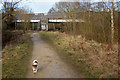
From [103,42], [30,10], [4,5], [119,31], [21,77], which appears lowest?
[21,77]

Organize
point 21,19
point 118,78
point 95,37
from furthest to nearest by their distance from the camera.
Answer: point 21,19, point 95,37, point 118,78

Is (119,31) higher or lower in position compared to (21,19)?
lower

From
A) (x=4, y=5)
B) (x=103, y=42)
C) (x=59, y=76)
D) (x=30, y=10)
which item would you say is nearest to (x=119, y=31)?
(x=103, y=42)

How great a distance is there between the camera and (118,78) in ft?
18.3

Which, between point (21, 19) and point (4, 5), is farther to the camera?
point (21, 19)

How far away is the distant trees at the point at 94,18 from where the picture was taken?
1076cm

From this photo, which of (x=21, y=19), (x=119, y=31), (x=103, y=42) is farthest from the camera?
(x=21, y=19)

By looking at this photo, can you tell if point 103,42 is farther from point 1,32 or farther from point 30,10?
point 30,10

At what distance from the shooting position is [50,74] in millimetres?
6602

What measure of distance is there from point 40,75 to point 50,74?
1.49 feet

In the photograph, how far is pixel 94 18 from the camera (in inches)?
547

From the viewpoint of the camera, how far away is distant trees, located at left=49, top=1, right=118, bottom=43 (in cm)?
1076

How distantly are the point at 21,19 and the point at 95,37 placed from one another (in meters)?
24.3

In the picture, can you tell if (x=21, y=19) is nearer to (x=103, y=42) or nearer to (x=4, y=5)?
(x=4, y=5)
